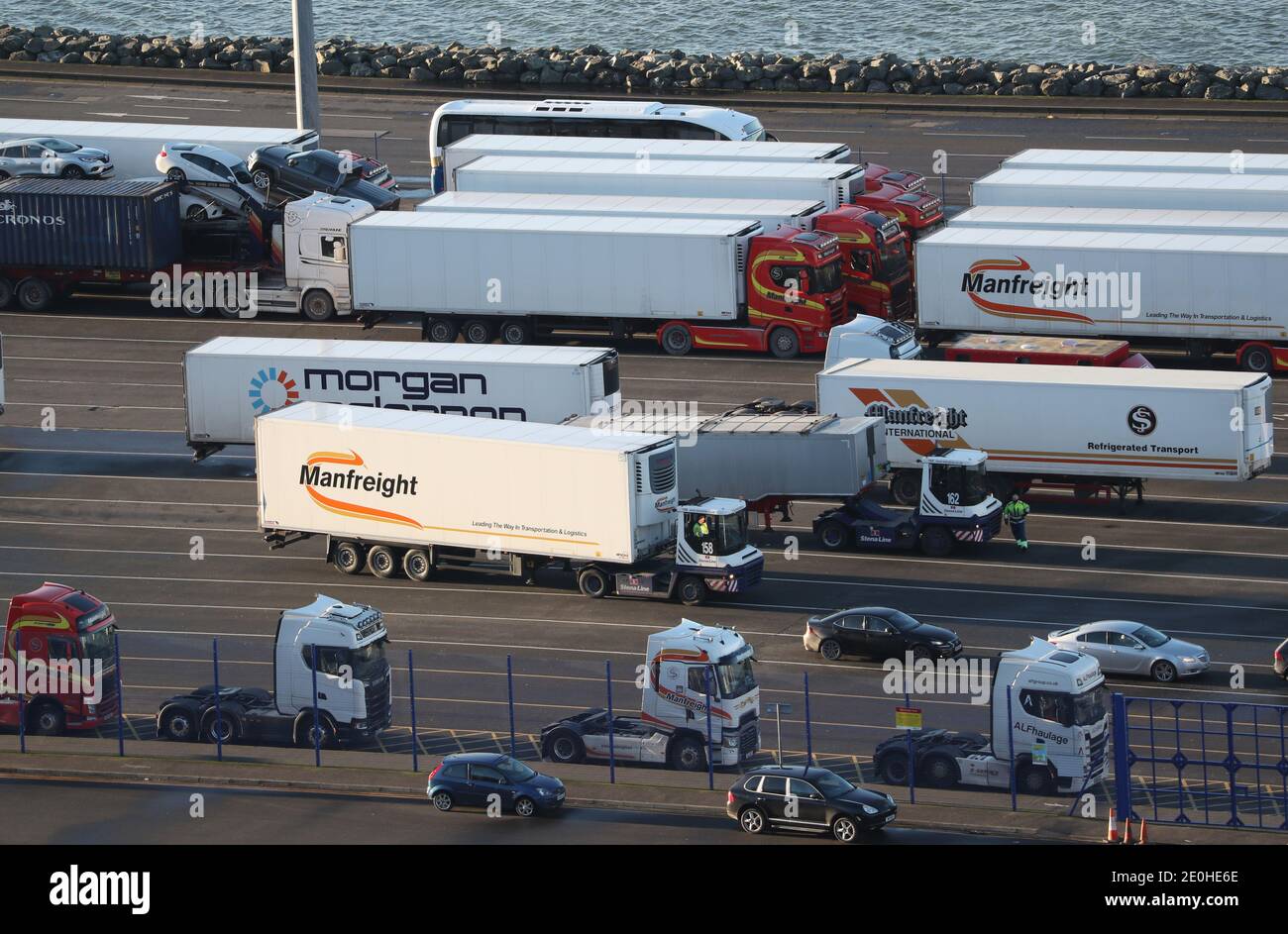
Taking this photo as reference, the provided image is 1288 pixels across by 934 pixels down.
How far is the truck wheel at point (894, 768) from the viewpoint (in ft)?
127

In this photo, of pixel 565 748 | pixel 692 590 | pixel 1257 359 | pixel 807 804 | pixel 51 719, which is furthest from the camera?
pixel 1257 359

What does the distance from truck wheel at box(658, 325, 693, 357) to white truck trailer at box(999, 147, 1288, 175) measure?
47.0 ft

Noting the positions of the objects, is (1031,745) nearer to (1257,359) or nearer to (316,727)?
(316,727)

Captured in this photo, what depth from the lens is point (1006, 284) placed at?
213ft

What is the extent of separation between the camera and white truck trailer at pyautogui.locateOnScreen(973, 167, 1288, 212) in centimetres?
6969

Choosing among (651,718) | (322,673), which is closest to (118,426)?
(322,673)

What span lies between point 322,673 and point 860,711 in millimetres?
10123

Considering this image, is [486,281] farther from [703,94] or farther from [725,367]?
[703,94]

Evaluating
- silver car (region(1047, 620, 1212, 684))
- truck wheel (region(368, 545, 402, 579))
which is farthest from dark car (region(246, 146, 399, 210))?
silver car (region(1047, 620, 1212, 684))

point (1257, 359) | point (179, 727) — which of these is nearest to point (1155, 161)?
point (1257, 359)

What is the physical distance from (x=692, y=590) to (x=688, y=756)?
9598 millimetres

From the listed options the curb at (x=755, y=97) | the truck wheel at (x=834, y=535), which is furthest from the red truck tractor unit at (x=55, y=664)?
the curb at (x=755, y=97)

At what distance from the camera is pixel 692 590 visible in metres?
49.5

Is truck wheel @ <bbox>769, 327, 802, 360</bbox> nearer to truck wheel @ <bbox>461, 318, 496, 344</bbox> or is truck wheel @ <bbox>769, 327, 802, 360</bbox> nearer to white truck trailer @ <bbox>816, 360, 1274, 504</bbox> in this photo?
truck wheel @ <bbox>461, 318, 496, 344</bbox>
